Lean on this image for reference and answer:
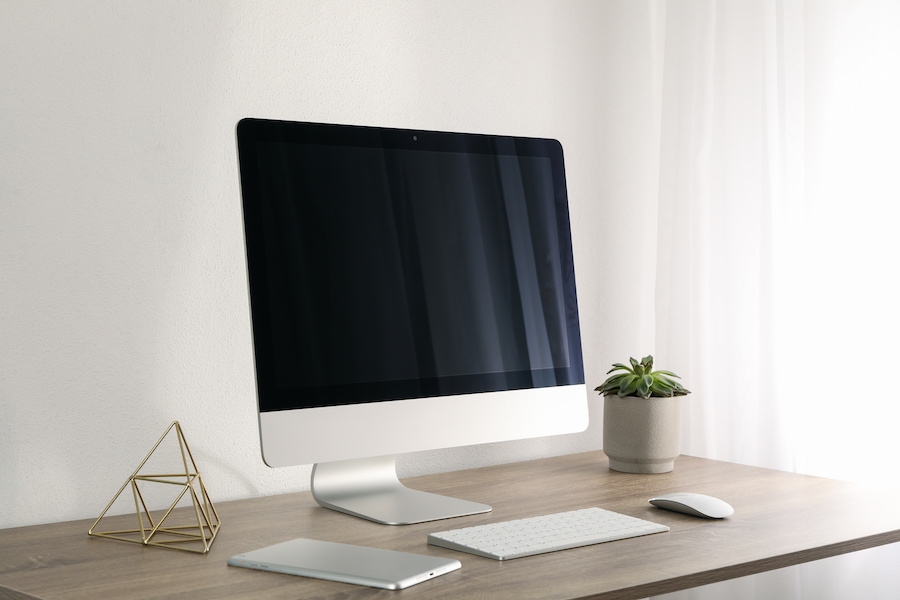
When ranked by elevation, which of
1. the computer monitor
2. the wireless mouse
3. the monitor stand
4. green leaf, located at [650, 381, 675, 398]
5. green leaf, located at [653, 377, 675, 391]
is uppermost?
the computer monitor

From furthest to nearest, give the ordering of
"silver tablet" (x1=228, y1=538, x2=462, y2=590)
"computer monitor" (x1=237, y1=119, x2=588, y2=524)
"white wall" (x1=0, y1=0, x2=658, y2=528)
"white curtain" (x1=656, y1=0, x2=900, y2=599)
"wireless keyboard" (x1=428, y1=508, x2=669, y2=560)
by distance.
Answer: "white curtain" (x1=656, y1=0, x2=900, y2=599) < "white wall" (x1=0, y1=0, x2=658, y2=528) < "computer monitor" (x1=237, y1=119, x2=588, y2=524) < "wireless keyboard" (x1=428, y1=508, x2=669, y2=560) < "silver tablet" (x1=228, y1=538, x2=462, y2=590)

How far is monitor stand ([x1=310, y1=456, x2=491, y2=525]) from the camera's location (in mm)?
1176

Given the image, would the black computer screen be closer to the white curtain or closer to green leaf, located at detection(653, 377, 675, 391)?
green leaf, located at detection(653, 377, 675, 391)

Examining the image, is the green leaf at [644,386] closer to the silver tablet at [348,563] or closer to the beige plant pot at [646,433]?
the beige plant pot at [646,433]

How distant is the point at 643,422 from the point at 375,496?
49 centimetres

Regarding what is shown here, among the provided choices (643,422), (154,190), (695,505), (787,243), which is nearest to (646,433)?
(643,422)

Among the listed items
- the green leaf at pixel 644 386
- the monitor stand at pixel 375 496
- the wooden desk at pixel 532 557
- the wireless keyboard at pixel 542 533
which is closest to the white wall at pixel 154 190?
the wooden desk at pixel 532 557

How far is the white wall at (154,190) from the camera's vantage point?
121cm

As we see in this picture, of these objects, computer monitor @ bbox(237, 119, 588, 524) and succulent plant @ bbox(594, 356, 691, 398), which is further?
succulent plant @ bbox(594, 356, 691, 398)

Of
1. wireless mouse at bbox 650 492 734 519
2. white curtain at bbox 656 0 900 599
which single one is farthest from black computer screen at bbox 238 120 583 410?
white curtain at bbox 656 0 900 599

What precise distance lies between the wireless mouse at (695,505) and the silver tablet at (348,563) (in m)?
Answer: 0.39

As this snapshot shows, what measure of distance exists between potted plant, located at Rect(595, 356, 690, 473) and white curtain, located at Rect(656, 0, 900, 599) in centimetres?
24

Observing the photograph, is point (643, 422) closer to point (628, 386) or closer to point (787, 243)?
point (628, 386)

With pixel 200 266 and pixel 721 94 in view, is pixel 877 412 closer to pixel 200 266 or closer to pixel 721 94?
pixel 721 94
